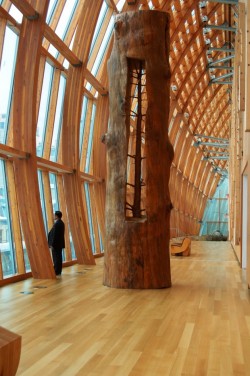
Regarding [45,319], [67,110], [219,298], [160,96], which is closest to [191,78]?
[67,110]

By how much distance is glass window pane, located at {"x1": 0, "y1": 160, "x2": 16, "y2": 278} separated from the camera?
1052 cm

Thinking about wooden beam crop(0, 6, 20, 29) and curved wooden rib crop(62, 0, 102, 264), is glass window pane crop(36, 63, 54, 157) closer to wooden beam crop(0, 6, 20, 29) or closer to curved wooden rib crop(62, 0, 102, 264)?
curved wooden rib crop(62, 0, 102, 264)

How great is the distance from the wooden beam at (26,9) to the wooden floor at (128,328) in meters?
4.90

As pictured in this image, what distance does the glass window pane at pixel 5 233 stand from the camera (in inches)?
414

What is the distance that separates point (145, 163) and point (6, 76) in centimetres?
335

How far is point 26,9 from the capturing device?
9.77m

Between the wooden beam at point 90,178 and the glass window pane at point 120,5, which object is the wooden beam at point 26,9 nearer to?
the wooden beam at point 90,178

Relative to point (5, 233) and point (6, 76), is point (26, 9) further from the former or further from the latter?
point (5, 233)

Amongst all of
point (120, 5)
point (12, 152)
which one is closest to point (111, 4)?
point (120, 5)

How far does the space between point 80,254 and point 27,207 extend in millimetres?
3819

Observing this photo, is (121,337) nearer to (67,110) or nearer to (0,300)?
(0,300)

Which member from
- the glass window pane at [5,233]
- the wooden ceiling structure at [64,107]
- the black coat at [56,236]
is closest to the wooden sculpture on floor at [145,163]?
the wooden ceiling structure at [64,107]

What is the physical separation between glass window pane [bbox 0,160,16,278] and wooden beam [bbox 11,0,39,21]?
2.80 metres

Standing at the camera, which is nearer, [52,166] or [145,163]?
[145,163]
